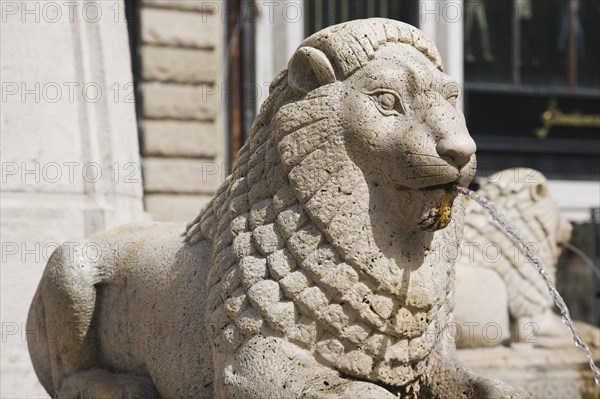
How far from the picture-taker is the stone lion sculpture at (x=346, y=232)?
3.15 metres

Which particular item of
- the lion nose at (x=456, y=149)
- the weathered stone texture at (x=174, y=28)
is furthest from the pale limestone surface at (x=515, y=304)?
the weathered stone texture at (x=174, y=28)

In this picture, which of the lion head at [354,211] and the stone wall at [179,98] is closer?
the lion head at [354,211]

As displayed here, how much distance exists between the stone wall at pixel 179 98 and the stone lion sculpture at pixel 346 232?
761 centimetres

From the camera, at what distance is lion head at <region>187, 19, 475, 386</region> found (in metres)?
3.16

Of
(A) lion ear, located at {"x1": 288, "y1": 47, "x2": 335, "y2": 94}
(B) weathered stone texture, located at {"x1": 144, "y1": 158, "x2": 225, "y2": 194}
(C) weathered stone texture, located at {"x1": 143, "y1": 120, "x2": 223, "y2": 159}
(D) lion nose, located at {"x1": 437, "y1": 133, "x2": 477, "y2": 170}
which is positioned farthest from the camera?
(C) weathered stone texture, located at {"x1": 143, "y1": 120, "x2": 223, "y2": 159}

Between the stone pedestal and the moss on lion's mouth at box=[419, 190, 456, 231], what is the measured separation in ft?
7.04

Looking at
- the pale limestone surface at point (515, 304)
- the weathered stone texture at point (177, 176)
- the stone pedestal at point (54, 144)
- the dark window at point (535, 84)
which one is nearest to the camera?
the stone pedestal at point (54, 144)

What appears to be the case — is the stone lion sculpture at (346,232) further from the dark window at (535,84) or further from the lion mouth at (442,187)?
the dark window at (535,84)

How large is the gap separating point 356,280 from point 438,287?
316 mm

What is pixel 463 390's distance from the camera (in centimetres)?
342

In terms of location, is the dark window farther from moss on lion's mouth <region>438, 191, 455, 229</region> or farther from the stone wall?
moss on lion's mouth <region>438, 191, 455, 229</region>

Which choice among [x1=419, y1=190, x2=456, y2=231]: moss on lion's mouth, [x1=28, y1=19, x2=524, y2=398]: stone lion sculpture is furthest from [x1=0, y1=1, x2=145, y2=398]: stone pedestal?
[x1=419, y1=190, x2=456, y2=231]: moss on lion's mouth

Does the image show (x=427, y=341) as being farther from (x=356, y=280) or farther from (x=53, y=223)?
(x=53, y=223)

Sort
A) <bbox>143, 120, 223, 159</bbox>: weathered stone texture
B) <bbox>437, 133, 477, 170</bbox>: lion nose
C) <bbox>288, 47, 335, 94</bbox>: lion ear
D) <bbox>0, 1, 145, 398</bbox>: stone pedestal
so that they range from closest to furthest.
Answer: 1. <bbox>437, 133, 477, 170</bbox>: lion nose
2. <bbox>288, 47, 335, 94</bbox>: lion ear
3. <bbox>0, 1, 145, 398</bbox>: stone pedestal
4. <bbox>143, 120, 223, 159</bbox>: weathered stone texture
